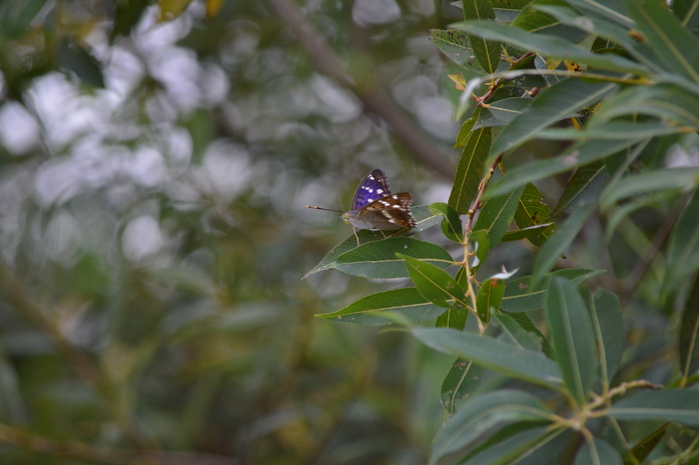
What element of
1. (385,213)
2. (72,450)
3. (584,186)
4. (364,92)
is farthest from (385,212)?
(72,450)

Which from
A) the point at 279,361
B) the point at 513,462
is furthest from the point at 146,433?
the point at 513,462

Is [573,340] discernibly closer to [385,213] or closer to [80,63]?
[385,213]

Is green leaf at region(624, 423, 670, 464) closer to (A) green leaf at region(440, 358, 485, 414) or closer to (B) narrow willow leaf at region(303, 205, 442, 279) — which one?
(A) green leaf at region(440, 358, 485, 414)

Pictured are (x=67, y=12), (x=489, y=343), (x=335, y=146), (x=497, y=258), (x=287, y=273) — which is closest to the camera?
(x=489, y=343)

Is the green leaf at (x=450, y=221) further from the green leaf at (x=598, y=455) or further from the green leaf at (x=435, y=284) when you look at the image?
the green leaf at (x=598, y=455)

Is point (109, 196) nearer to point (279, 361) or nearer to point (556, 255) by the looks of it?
point (279, 361)

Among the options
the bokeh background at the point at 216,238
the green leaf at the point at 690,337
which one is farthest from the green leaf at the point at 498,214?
the bokeh background at the point at 216,238
